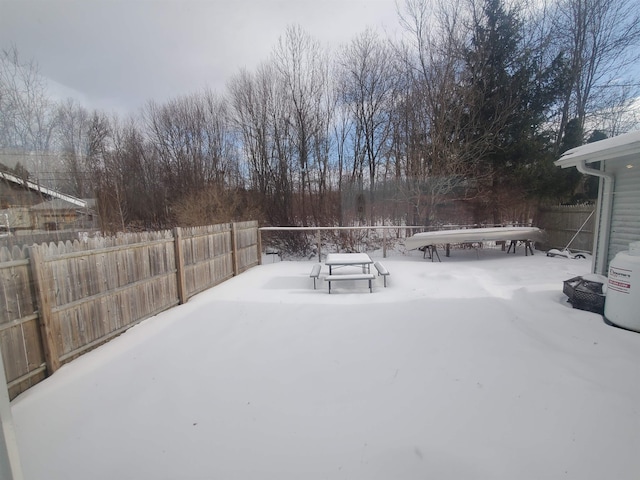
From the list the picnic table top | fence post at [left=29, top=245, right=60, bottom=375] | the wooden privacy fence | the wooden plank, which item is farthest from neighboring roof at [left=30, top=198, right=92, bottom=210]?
the wooden plank

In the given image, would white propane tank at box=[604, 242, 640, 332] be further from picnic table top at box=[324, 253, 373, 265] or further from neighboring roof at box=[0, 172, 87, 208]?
neighboring roof at box=[0, 172, 87, 208]

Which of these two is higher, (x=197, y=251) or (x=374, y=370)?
(x=197, y=251)

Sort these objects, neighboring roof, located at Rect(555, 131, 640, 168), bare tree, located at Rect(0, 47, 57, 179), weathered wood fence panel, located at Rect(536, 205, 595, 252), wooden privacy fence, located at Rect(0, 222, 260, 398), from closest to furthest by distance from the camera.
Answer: bare tree, located at Rect(0, 47, 57, 179)
wooden privacy fence, located at Rect(0, 222, 260, 398)
neighboring roof, located at Rect(555, 131, 640, 168)
weathered wood fence panel, located at Rect(536, 205, 595, 252)

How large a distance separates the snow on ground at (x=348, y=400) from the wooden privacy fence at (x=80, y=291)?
0.20 m

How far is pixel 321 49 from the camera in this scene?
12.0 metres

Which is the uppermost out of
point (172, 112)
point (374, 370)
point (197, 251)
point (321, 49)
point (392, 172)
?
point (321, 49)

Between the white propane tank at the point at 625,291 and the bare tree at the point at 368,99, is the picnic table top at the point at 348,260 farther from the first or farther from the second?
the bare tree at the point at 368,99

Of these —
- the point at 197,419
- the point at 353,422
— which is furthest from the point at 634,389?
the point at 197,419

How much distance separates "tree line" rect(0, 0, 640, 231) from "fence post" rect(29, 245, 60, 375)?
12.4ft

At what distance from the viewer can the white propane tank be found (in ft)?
10.2

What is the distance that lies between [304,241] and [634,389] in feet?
29.9

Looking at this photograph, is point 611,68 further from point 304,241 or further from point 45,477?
point 45,477

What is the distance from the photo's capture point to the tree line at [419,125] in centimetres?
941

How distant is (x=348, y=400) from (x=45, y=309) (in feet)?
8.76
